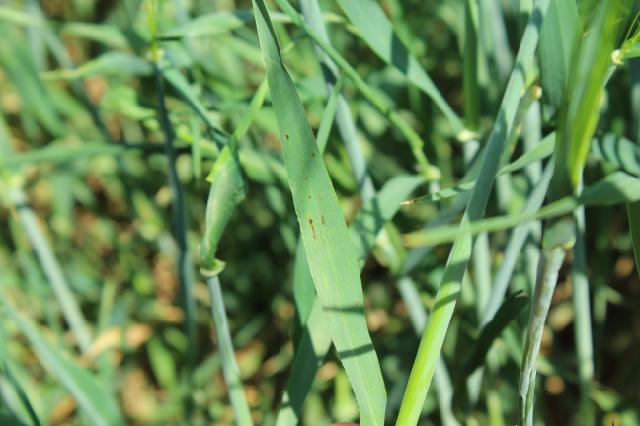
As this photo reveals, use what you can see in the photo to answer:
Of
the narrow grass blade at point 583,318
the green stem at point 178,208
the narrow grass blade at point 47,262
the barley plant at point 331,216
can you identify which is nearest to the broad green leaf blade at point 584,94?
the barley plant at point 331,216

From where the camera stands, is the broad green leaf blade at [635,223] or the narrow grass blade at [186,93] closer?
the broad green leaf blade at [635,223]

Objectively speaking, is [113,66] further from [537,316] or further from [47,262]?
[537,316]

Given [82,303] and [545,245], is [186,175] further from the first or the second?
[545,245]

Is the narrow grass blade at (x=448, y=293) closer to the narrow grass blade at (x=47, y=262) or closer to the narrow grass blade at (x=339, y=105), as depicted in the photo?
the narrow grass blade at (x=339, y=105)

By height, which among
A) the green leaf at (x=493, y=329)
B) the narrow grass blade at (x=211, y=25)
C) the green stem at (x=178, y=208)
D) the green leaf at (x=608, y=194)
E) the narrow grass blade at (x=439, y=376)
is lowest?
the narrow grass blade at (x=439, y=376)

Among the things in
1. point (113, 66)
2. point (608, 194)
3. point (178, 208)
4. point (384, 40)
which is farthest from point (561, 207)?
point (113, 66)
